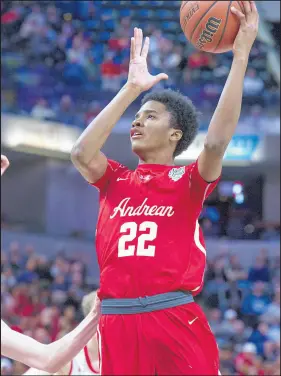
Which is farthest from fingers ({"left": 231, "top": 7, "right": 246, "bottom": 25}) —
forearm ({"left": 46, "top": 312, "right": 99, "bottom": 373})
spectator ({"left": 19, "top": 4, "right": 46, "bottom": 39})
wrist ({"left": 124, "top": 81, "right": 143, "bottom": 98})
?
spectator ({"left": 19, "top": 4, "right": 46, "bottom": 39})

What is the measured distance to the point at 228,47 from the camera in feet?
12.7

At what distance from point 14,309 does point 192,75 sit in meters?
7.37

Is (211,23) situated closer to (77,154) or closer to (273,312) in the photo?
(77,154)

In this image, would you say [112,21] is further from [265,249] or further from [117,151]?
[265,249]

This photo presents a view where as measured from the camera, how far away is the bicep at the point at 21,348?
3238 mm

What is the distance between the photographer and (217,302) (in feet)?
47.1

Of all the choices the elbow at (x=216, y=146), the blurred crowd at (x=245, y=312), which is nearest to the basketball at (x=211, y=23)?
the elbow at (x=216, y=146)

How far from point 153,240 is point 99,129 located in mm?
610

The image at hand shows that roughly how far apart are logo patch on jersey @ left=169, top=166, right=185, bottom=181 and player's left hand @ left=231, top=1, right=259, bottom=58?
0.67 metres

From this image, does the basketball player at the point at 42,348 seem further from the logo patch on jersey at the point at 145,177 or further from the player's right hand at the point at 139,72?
the player's right hand at the point at 139,72

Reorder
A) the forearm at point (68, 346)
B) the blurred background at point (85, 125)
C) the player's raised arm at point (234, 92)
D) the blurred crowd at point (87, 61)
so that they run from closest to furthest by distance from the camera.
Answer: the forearm at point (68, 346) → the player's raised arm at point (234, 92) → the blurred background at point (85, 125) → the blurred crowd at point (87, 61)

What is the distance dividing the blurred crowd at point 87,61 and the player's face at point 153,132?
41.7 feet

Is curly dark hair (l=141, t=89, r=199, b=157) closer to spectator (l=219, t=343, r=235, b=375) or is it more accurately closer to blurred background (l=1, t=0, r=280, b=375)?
spectator (l=219, t=343, r=235, b=375)

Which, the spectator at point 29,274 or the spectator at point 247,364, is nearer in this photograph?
the spectator at point 247,364
